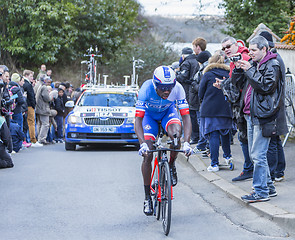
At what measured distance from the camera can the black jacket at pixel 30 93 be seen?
16797 mm

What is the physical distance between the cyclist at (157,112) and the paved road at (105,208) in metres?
0.56

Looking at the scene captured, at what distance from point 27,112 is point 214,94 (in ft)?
26.5

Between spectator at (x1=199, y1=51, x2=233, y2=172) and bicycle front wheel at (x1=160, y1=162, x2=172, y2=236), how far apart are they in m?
3.73

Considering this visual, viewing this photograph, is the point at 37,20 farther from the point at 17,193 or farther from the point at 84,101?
the point at 17,193

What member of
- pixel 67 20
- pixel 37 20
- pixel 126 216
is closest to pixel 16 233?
pixel 126 216

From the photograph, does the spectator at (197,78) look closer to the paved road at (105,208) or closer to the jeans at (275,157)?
the paved road at (105,208)

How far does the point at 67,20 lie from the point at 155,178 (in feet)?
89.5

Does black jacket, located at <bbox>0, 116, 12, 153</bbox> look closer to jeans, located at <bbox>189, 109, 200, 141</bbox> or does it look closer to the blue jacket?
the blue jacket

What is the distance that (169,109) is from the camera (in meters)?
7.72

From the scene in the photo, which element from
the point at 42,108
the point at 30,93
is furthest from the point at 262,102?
the point at 42,108

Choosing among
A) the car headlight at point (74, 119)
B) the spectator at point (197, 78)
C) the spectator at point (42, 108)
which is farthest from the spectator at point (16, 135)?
the spectator at point (197, 78)

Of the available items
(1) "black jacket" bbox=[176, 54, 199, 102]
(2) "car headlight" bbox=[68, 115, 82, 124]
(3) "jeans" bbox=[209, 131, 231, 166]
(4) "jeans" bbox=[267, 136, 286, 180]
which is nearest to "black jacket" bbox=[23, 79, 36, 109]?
(2) "car headlight" bbox=[68, 115, 82, 124]

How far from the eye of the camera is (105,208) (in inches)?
317

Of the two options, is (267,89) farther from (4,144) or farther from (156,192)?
(4,144)
